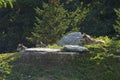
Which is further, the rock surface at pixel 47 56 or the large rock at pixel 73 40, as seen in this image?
the large rock at pixel 73 40

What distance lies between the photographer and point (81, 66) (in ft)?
32.6

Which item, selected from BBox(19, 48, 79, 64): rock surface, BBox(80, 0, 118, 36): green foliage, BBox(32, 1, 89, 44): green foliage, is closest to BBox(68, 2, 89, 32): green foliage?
BBox(80, 0, 118, 36): green foliage

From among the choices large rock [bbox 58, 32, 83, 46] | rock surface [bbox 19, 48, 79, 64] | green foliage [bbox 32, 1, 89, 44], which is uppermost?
green foliage [bbox 32, 1, 89, 44]

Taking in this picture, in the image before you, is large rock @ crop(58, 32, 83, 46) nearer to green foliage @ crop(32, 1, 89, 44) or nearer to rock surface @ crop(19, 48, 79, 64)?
rock surface @ crop(19, 48, 79, 64)

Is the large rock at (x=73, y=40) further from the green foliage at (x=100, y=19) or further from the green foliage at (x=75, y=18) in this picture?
the green foliage at (x=100, y=19)

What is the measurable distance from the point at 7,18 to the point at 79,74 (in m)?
18.7

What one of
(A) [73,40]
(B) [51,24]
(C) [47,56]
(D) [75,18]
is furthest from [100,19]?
(C) [47,56]

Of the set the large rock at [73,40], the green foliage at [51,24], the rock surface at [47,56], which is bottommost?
the rock surface at [47,56]

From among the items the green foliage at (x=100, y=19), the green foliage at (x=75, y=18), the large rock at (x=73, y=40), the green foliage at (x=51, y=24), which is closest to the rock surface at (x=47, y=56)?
the large rock at (x=73, y=40)

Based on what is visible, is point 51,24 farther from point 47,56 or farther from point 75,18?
point 47,56

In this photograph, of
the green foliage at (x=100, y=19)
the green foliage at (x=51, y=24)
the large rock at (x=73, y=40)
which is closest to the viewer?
the large rock at (x=73, y=40)

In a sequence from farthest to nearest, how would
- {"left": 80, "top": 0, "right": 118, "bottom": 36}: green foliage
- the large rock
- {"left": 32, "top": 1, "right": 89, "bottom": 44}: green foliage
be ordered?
{"left": 80, "top": 0, "right": 118, "bottom": 36}: green foliage < {"left": 32, "top": 1, "right": 89, "bottom": 44}: green foliage < the large rock

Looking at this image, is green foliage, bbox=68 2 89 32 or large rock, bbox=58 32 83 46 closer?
large rock, bbox=58 32 83 46

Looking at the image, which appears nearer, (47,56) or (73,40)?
(47,56)
